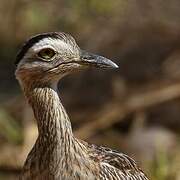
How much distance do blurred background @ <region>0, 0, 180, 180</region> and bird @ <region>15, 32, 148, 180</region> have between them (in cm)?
364

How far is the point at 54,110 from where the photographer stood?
16.9ft

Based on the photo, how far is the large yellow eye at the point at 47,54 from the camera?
16.3 ft

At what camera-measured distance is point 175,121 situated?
996 cm

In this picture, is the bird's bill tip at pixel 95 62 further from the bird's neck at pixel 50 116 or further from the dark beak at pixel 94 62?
the bird's neck at pixel 50 116

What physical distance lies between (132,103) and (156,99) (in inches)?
11.8

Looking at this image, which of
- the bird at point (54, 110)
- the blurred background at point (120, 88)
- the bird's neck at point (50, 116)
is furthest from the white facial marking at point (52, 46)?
the blurred background at point (120, 88)

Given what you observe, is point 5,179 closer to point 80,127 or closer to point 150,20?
point 80,127

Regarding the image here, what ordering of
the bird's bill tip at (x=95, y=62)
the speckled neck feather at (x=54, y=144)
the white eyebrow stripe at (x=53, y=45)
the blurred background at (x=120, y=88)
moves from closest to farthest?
the white eyebrow stripe at (x=53, y=45)
the bird's bill tip at (x=95, y=62)
the speckled neck feather at (x=54, y=144)
the blurred background at (x=120, y=88)

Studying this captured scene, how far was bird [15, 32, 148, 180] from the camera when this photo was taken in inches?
197

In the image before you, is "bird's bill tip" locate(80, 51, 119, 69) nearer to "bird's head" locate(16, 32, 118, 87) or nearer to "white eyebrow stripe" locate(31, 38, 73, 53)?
"bird's head" locate(16, 32, 118, 87)

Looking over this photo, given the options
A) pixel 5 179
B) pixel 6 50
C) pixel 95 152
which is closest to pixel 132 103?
pixel 5 179

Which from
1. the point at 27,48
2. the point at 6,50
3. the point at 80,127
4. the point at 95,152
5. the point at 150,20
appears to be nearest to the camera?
the point at 27,48

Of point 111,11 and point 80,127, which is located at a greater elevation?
point 111,11

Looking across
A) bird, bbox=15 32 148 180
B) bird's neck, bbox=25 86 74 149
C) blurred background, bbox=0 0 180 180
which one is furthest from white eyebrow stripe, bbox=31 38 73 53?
blurred background, bbox=0 0 180 180
